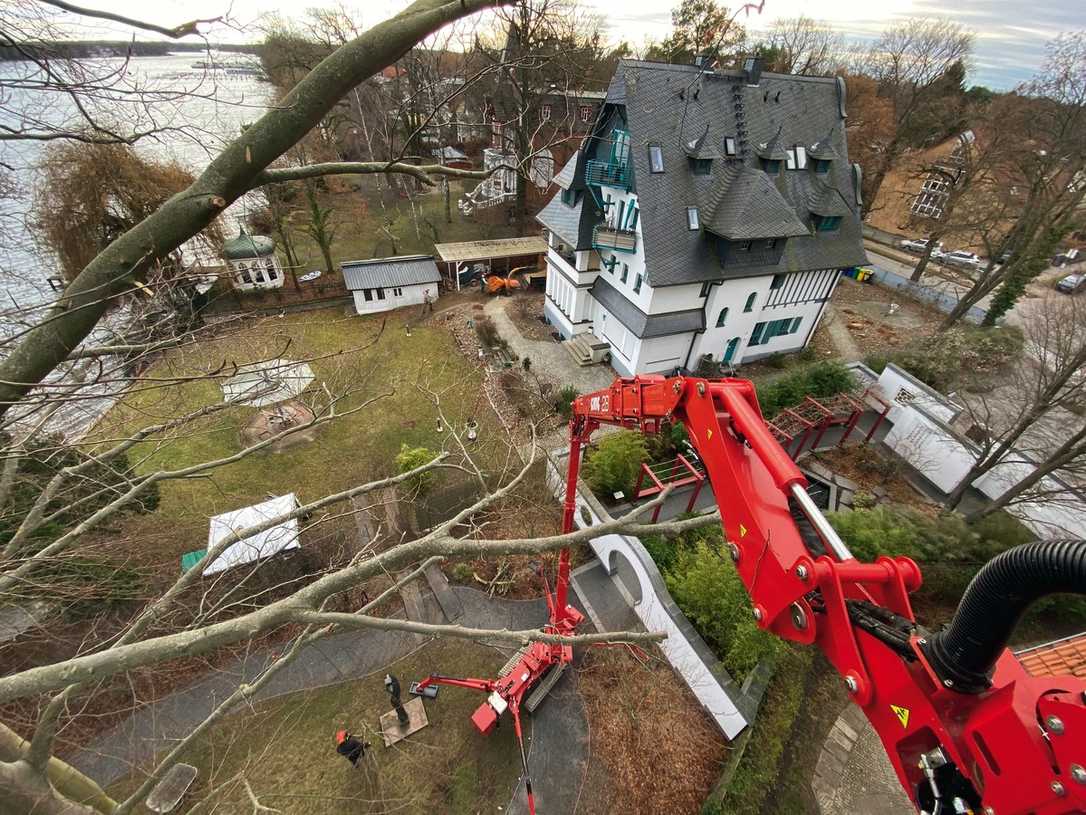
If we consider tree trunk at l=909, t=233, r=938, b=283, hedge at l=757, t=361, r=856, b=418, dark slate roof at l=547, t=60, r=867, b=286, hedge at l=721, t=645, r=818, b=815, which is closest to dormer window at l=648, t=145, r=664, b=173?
dark slate roof at l=547, t=60, r=867, b=286

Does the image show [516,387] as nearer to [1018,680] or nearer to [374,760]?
[374,760]

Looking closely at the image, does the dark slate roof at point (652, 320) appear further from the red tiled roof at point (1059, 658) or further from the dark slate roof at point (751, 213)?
the red tiled roof at point (1059, 658)

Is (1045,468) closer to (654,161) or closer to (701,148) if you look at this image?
(701,148)

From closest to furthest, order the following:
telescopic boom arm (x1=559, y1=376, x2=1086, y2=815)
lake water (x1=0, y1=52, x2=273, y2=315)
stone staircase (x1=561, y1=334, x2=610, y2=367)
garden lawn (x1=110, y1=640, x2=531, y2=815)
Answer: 1. telescopic boom arm (x1=559, y1=376, x2=1086, y2=815)
2. lake water (x1=0, y1=52, x2=273, y2=315)
3. garden lawn (x1=110, y1=640, x2=531, y2=815)
4. stone staircase (x1=561, y1=334, x2=610, y2=367)

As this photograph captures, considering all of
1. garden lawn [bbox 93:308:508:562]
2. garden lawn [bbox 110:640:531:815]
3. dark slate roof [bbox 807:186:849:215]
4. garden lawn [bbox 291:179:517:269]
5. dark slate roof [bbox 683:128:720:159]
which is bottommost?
garden lawn [bbox 110:640:531:815]

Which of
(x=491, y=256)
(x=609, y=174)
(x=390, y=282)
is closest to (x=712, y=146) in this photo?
(x=609, y=174)

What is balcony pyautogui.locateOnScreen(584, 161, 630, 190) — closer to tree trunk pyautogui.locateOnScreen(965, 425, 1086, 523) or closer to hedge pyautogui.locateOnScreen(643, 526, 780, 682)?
hedge pyautogui.locateOnScreen(643, 526, 780, 682)
